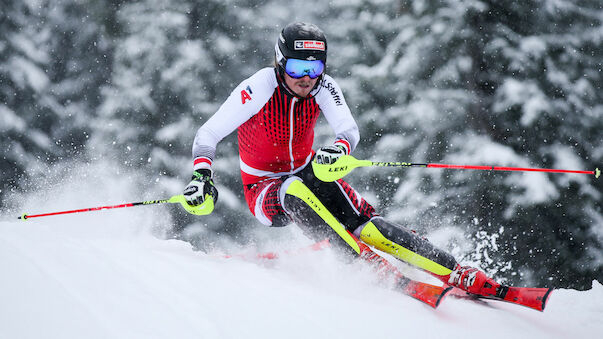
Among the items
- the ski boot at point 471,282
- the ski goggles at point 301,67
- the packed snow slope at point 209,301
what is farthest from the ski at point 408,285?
the ski goggles at point 301,67

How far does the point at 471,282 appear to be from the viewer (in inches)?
121

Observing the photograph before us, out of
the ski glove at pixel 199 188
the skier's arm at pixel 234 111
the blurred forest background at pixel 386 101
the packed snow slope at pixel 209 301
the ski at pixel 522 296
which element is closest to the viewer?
the packed snow slope at pixel 209 301

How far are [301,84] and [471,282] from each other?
1.72 meters

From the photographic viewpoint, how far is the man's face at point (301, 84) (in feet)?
10.2

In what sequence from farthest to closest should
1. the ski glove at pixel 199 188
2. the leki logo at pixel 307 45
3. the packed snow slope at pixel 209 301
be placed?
the leki logo at pixel 307 45 → the ski glove at pixel 199 188 → the packed snow slope at pixel 209 301

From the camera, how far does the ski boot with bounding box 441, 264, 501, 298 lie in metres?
3.07

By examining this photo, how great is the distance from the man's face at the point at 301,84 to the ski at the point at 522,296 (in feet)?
5.57

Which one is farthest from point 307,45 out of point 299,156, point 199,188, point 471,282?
point 471,282

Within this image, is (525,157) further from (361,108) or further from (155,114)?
(155,114)

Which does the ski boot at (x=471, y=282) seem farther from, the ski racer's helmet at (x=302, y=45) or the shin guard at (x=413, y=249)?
the ski racer's helmet at (x=302, y=45)

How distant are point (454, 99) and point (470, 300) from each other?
3.46 meters

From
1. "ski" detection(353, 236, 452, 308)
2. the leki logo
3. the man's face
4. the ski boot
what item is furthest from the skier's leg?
the leki logo

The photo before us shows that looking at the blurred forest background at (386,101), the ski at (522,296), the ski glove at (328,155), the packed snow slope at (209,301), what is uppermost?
the blurred forest background at (386,101)

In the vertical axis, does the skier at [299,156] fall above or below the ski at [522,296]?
above
